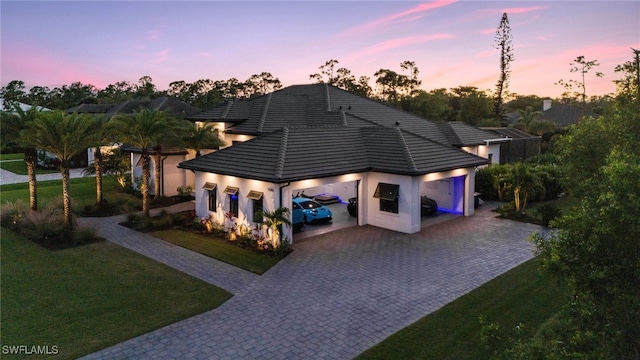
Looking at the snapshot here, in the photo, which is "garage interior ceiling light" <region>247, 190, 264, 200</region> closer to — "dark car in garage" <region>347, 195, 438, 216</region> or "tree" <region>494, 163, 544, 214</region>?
"dark car in garage" <region>347, 195, 438, 216</region>

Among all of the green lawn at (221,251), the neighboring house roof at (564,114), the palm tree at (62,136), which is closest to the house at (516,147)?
the neighboring house roof at (564,114)

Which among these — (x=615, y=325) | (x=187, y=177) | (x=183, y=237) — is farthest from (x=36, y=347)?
(x=187, y=177)

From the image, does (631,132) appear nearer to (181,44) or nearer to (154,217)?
(154,217)

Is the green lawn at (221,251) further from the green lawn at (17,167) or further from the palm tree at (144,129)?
the green lawn at (17,167)

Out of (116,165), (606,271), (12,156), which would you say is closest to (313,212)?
(116,165)

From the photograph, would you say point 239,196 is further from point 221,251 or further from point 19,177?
point 19,177
